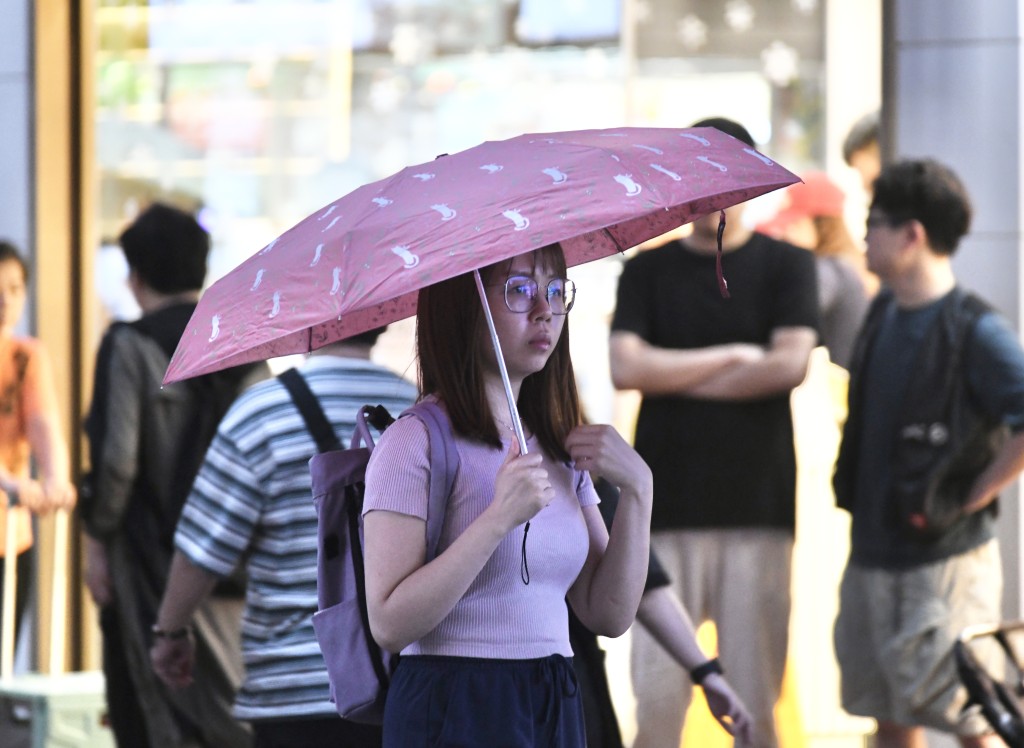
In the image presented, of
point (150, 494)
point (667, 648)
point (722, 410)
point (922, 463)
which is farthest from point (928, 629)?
point (150, 494)

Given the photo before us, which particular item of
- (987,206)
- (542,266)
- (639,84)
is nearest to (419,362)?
(542,266)

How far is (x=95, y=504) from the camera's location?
17.4 ft

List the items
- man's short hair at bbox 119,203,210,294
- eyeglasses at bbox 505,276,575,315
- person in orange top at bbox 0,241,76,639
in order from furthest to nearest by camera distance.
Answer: person in orange top at bbox 0,241,76,639, man's short hair at bbox 119,203,210,294, eyeglasses at bbox 505,276,575,315

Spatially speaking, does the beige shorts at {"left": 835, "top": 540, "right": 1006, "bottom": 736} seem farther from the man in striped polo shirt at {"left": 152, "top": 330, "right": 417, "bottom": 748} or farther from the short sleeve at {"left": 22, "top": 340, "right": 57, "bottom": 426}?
the short sleeve at {"left": 22, "top": 340, "right": 57, "bottom": 426}

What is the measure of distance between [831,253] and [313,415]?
10.8 feet

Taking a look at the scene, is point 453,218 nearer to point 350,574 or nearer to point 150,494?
point 350,574

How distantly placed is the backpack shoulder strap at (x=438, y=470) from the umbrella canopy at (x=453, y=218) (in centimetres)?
24

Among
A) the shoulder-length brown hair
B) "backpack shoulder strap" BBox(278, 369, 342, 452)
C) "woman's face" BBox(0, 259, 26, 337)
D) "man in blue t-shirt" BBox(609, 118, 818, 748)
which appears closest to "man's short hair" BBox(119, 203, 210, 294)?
"man in blue t-shirt" BBox(609, 118, 818, 748)

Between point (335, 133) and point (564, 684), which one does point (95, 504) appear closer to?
point (564, 684)

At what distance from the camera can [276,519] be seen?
399 centimetres

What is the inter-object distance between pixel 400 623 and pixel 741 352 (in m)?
2.82

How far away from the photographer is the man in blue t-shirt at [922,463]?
531 centimetres

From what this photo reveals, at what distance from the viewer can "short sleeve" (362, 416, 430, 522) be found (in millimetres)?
2746

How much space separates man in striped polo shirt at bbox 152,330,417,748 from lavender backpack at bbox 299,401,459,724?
2.64 feet
